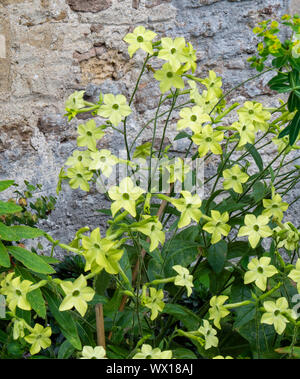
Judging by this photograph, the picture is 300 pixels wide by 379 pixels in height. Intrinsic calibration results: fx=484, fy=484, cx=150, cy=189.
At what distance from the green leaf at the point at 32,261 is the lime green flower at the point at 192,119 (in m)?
0.53

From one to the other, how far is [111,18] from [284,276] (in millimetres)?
1713

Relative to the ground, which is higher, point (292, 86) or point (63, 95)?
point (292, 86)

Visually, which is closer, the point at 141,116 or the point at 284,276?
the point at 284,276

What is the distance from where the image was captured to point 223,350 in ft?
5.21

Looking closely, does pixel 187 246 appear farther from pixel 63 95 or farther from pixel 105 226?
pixel 63 95

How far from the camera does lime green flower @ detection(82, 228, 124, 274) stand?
105cm

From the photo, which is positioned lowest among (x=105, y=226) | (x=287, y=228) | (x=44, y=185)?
(x=105, y=226)

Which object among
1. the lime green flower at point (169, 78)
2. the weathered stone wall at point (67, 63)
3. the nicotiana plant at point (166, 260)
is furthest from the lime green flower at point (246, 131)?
the weathered stone wall at point (67, 63)

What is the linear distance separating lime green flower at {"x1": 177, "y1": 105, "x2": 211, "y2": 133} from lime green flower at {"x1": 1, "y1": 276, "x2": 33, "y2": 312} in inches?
23.0

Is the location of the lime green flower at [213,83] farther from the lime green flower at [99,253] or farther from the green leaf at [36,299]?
the green leaf at [36,299]

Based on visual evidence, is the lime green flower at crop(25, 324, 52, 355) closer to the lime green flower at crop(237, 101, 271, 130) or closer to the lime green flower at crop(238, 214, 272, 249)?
the lime green flower at crop(238, 214, 272, 249)

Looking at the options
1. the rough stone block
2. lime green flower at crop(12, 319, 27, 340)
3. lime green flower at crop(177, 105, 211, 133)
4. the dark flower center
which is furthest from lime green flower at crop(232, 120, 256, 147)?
the rough stone block
